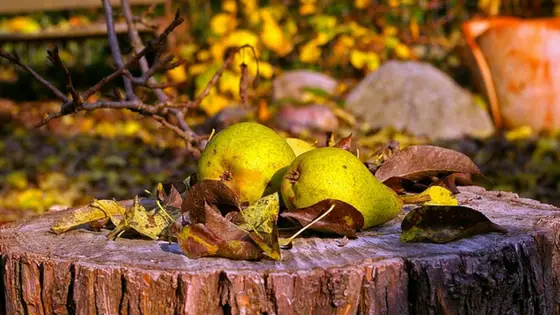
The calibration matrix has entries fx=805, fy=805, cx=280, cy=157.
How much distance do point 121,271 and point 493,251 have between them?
2.46ft

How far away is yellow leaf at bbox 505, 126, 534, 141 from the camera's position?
5772mm

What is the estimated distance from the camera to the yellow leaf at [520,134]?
18.9 feet

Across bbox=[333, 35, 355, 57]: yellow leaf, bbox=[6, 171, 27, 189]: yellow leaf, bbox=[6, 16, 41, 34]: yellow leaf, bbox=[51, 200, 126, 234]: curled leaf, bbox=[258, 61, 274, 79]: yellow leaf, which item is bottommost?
bbox=[6, 171, 27, 189]: yellow leaf

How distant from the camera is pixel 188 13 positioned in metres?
6.81

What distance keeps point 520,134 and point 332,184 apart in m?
4.35

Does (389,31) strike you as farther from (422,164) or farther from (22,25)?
(422,164)

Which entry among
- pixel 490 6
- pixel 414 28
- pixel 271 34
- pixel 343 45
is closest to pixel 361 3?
pixel 343 45

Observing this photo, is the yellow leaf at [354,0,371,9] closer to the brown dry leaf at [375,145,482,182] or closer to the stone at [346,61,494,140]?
the stone at [346,61,494,140]

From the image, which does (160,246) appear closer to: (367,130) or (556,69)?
(367,130)

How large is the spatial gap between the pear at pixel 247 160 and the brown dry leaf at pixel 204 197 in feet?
0.33

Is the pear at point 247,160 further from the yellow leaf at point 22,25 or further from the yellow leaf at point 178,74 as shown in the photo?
the yellow leaf at point 22,25

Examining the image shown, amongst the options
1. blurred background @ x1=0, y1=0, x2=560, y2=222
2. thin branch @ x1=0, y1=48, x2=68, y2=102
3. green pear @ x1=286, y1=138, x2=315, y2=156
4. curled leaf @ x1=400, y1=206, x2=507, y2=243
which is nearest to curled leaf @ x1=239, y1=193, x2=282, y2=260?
curled leaf @ x1=400, y1=206, x2=507, y2=243

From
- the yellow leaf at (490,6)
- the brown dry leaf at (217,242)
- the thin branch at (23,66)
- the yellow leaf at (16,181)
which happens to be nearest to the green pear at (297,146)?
the brown dry leaf at (217,242)

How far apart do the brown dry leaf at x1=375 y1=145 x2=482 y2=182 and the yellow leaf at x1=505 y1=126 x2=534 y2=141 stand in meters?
3.76
